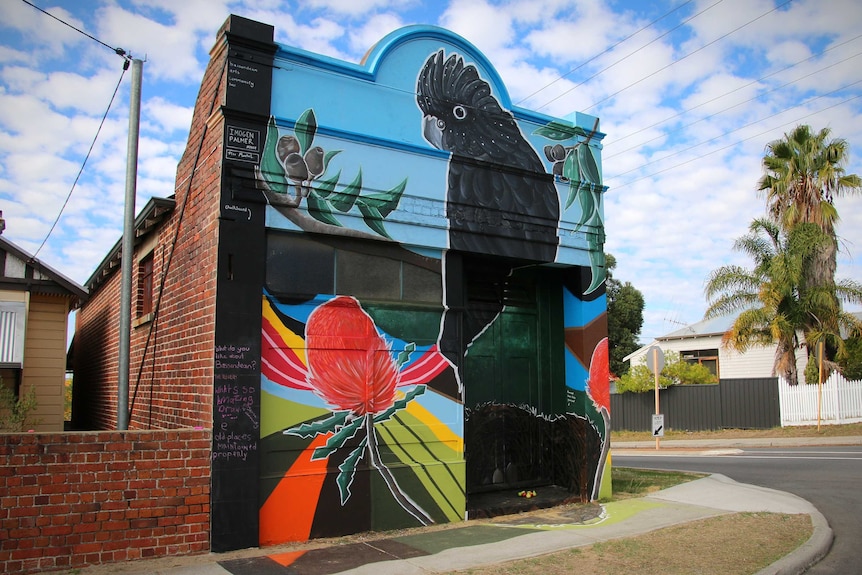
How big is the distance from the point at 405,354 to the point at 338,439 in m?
1.32

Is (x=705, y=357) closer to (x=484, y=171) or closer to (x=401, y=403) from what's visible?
(x=484, y=171)

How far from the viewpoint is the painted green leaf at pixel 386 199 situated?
8.30 meters

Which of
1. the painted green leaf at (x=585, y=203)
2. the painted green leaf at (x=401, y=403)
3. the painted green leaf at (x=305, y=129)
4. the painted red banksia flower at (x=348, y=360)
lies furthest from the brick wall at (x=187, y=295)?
the painted green leaf at (x=585, y=203)

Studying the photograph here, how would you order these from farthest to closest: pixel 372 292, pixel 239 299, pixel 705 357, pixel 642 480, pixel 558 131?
pixel 705 357 < pixel 642 480 < pixel 558 131 < pixel 372 292 < pixel 239 299

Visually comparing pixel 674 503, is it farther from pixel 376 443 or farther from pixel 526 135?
pixel 526 135

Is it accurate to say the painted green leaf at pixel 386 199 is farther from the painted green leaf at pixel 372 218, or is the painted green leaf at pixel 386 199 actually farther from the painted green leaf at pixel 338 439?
the painted green leaf at pixel 338 439

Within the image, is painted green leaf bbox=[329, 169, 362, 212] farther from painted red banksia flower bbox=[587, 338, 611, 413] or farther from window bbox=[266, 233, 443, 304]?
painted red banksia flower bbox=[587, 338, 611, 413]

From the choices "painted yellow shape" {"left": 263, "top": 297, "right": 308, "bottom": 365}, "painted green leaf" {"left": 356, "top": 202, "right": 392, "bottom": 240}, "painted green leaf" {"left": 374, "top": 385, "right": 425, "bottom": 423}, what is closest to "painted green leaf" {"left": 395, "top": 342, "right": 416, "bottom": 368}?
"painted green leaf" {"left": 374, "top": 385, "right": 425, "bottom": 423}

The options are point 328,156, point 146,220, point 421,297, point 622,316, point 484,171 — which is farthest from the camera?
point 622,316

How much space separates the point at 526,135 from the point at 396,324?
355 centimetres

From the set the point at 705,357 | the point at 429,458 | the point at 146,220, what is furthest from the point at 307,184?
the point at 705,357

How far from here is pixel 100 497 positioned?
633 cm

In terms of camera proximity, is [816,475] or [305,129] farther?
[816,475]

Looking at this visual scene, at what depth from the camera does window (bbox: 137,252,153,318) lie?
10164 millimetres
